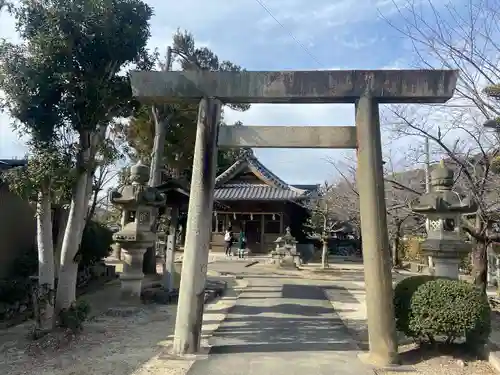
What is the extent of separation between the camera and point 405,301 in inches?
268

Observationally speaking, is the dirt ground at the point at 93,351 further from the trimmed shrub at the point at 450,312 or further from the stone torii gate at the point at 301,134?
the trimmed shrub at the point at 450,312

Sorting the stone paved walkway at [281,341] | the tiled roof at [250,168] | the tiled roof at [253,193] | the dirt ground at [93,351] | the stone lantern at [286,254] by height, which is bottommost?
the dirt ground at [93,351]

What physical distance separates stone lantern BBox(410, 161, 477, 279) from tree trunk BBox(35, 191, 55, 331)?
277 inches

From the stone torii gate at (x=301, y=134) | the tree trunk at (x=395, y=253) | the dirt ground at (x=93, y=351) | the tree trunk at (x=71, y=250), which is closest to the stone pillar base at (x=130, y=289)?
the dirt ground at (x=93, y=351)

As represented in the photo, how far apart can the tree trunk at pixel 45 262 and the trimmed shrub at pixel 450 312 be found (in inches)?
238

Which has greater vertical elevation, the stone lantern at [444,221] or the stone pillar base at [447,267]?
the stone lantern at [444,221]

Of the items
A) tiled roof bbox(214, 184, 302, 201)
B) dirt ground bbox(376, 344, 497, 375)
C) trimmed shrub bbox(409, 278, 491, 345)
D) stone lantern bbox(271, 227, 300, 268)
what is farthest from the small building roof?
trimmed shrub bbox(409, 278, 491, 345)

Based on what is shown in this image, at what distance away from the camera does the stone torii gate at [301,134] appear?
21.6ft

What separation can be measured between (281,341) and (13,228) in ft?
26.5

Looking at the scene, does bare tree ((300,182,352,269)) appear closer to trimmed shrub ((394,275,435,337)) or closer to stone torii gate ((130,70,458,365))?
trimmed shrub ((394,275,435,337))

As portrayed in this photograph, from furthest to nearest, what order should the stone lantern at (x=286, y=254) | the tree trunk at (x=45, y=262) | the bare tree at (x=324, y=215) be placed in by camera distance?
the bare tree at (x=324, y=215) < the stone lantern at (x=286, y=254) < the tree trunk at (x=45, y=262)

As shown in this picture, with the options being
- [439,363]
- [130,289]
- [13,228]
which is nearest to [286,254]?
[130,289]

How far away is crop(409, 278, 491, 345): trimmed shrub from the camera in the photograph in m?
6.31

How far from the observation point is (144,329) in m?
8.77
